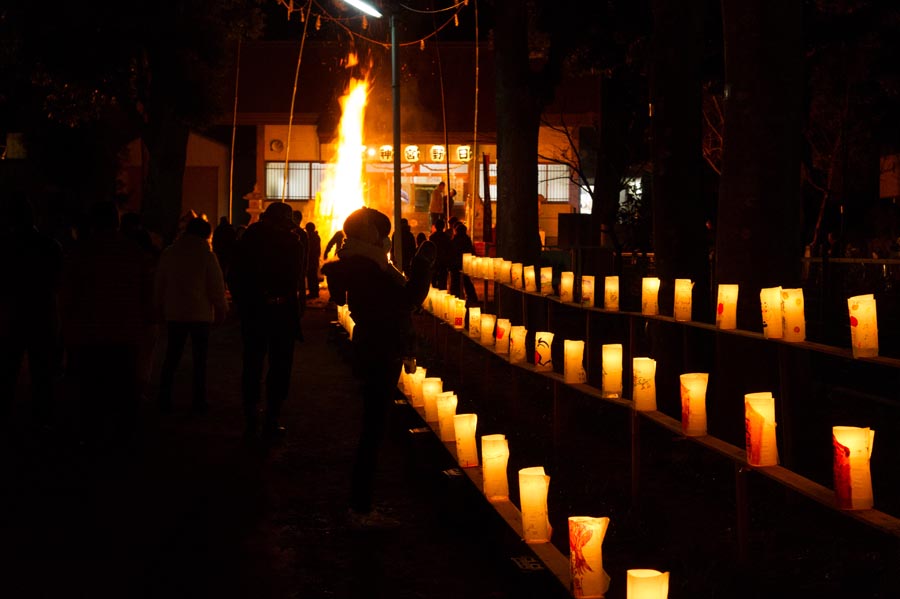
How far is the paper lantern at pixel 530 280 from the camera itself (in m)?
11.5

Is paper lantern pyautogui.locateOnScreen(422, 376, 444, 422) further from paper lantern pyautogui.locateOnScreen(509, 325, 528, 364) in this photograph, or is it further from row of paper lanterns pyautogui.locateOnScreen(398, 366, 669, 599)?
paper lantern pyautogui.locateOnScreen(509, 325, 528, 364)

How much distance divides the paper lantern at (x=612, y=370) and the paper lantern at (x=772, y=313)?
1.18 metres

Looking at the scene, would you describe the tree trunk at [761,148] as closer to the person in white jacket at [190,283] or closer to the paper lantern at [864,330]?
the paper lantern at [864,330]

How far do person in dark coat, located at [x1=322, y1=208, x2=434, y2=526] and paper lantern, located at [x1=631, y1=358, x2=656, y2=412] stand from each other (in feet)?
4.50

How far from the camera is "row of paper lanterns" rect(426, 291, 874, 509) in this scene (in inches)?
174

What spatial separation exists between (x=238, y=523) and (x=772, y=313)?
339 cm


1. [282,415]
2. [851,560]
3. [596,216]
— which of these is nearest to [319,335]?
[596,216]

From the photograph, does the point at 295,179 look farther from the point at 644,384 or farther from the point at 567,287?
the point at 644,384

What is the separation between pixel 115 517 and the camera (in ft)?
22.1

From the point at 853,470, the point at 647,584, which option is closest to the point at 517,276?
the point at 853,470

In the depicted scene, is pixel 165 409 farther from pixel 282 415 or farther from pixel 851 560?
pixel 851 560

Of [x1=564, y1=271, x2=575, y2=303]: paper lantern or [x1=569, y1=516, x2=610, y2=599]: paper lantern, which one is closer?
[x1=569, y1=516, x2=610, y2=599]: paper lantern

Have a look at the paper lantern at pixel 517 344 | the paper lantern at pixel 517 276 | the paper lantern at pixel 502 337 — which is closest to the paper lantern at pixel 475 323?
the paper lantern at pixel 502 337

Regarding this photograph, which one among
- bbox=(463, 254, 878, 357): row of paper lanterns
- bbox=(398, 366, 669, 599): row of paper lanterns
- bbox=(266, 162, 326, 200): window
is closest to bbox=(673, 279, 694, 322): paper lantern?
bbox=(463, 254, 878, 357): row of paper lanterns
